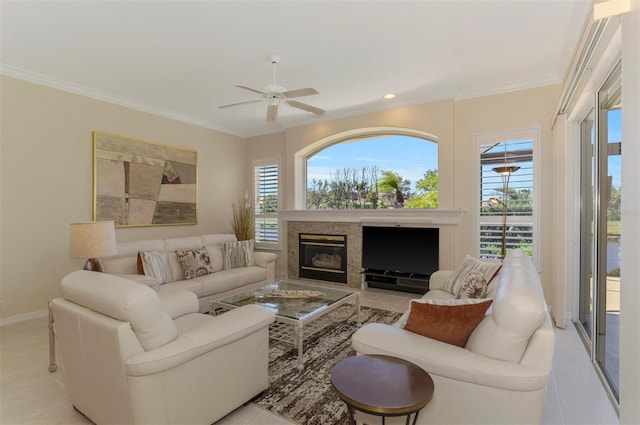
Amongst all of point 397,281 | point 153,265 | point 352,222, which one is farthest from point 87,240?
point 397,281

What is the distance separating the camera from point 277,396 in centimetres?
227

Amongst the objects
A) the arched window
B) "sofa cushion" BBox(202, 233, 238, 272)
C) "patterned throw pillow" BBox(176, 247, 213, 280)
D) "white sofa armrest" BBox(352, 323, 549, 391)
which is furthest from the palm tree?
"white sofa armrest" BBox(352, 323, 549, 391)

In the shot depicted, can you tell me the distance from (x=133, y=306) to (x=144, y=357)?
10.1 inches

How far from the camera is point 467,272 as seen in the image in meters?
3.06

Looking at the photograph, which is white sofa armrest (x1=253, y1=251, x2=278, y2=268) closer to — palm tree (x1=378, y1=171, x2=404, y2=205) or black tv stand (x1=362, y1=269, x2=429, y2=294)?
black tv stand (x1=362, y1=269, x2=429, y2=294)

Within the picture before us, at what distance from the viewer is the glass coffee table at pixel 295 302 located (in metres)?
2.81

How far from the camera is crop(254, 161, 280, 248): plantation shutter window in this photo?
645cm

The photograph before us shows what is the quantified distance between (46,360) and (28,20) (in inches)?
115

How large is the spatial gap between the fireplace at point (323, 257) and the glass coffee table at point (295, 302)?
1.83 m

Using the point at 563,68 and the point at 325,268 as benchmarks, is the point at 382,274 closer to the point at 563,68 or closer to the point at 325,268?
the point at 325,268

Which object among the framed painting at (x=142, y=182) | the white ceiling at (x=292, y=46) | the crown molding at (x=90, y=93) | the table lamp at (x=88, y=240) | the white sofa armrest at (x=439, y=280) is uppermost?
the white ceiling at (x=292, y=46)

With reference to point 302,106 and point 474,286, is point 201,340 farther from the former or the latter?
point 302,106

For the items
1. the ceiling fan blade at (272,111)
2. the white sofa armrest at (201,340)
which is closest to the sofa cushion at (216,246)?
the ceiling fan blade at (272,111)

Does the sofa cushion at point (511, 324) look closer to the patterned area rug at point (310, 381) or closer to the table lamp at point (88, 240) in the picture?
the patterned area rug at point (310, 381)
